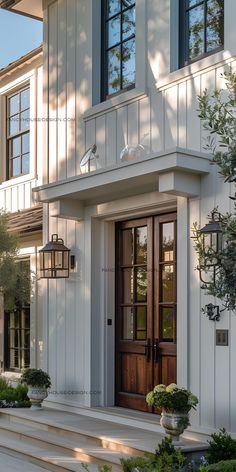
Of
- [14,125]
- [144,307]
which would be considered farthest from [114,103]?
[14,125]

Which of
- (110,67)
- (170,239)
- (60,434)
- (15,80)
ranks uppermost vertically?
(15,80)

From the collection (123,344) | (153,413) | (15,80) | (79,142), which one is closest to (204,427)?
(153,413)

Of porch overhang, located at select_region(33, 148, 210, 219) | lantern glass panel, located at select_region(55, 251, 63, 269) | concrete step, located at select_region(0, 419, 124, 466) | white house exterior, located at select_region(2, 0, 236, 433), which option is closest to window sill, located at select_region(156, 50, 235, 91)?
white house exterior, located at select_region(2, 0, 236, 433)

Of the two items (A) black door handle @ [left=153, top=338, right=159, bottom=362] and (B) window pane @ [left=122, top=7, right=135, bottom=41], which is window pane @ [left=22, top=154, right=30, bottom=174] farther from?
(A) black door handle @ [left=153, top=338, right=159, bottom=362]

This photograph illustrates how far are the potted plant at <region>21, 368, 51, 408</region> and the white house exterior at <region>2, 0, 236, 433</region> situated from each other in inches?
10.4

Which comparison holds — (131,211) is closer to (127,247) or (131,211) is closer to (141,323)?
(127,247)

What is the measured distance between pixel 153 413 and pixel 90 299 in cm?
152

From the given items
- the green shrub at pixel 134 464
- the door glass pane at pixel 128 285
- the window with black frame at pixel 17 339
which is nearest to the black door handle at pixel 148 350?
the door glass pane at pixel 128 285

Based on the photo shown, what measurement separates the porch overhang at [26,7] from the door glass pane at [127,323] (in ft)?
14.5

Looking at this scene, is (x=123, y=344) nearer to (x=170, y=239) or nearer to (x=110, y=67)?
(x=170, y=239)

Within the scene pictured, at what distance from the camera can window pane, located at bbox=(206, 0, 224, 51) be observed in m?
6.95

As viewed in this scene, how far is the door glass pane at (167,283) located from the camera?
7628mm

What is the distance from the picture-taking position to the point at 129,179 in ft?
23.5

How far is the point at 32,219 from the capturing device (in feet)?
34.0
